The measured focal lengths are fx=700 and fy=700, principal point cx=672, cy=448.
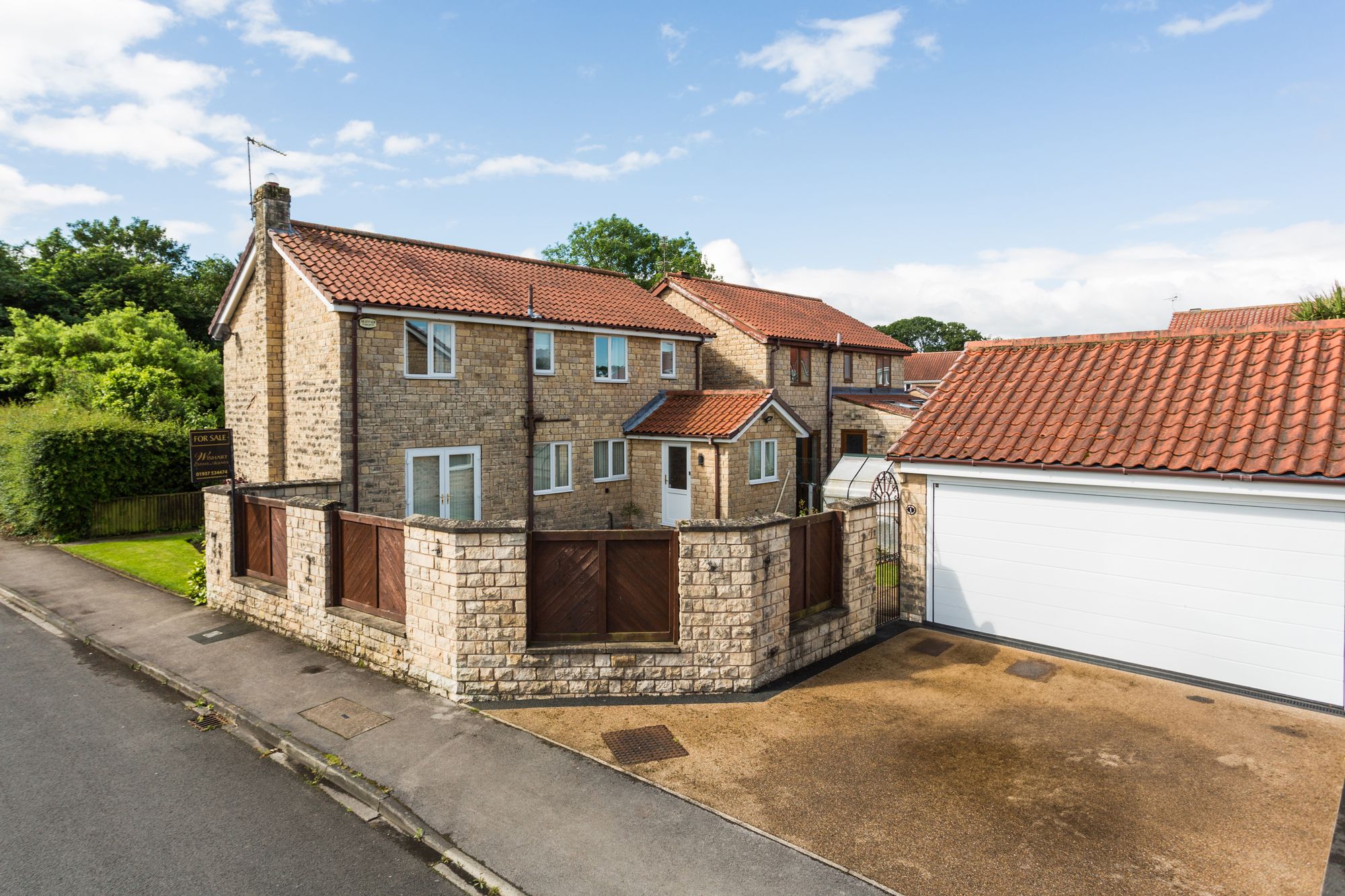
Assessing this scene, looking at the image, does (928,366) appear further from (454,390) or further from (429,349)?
(429,349)

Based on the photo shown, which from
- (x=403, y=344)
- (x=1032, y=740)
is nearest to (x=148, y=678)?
(x=403, y=344)

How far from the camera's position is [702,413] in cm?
1897

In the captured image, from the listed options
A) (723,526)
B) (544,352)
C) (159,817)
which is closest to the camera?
(159,817)

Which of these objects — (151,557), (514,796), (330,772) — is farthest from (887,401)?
→ (330,772)

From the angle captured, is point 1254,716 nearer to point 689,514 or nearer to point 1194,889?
point 1194,889

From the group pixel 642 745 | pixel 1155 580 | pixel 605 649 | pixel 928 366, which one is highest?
pixel 928 366

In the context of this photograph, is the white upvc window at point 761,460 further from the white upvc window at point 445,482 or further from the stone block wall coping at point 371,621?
the stone block wall coping at point 371,621

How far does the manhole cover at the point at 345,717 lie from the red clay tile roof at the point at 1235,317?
29.7m

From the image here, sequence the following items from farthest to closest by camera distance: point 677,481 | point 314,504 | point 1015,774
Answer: point 677,481 → point 314,504 → point 1015,774

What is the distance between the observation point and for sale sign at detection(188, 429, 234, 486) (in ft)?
38.4

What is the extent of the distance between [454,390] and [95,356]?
749 inches

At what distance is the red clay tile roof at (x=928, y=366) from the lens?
5769 cm

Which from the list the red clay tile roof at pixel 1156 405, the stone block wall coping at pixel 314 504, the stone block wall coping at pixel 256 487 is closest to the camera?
the red clay tile roof at pixel 1156 405

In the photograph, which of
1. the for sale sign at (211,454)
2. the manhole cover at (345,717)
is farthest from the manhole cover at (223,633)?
the manhole cover at (345,717)
